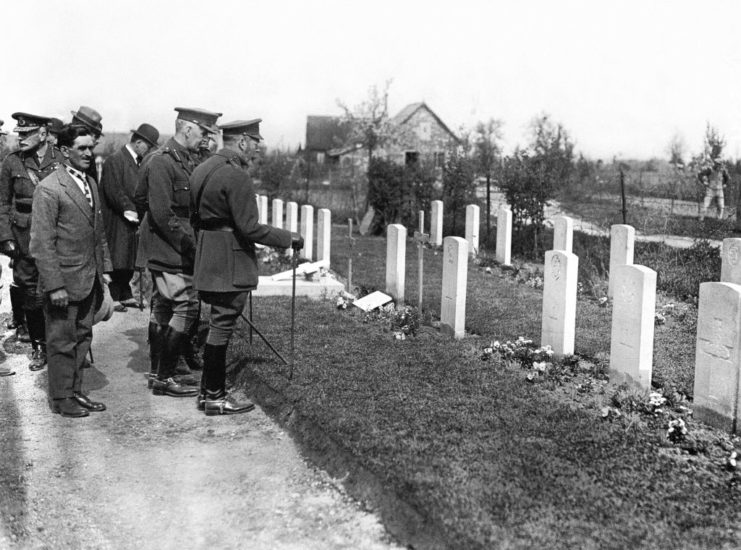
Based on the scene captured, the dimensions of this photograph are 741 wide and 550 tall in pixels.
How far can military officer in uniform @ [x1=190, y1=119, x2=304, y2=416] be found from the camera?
625 cm

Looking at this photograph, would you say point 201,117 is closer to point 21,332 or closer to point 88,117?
point 88,117

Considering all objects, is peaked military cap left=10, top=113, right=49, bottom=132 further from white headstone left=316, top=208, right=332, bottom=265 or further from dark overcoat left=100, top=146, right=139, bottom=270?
white headstone left=316, top=208, right=332, bottom=265

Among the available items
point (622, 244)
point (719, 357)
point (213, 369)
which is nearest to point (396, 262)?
point (622, 244)

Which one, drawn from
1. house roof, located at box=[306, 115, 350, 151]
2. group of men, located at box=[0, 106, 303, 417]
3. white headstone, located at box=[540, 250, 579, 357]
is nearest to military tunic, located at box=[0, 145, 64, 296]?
group of men, located at box=[0, 106, 303, 417]

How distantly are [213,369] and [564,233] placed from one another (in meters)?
8.75

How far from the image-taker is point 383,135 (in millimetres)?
32094

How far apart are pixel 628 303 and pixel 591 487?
7.96 feet

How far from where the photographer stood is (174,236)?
22.9 feet

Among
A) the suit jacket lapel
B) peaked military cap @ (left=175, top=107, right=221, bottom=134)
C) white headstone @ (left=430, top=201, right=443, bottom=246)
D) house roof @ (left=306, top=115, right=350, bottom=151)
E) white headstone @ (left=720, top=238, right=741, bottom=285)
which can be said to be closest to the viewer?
the suit jacket lapel

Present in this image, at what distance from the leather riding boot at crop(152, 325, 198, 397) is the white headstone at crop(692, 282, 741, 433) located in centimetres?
397

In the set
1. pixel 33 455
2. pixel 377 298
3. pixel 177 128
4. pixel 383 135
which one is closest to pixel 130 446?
pixel 33 455

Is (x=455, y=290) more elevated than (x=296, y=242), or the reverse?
(x=296, y=242)

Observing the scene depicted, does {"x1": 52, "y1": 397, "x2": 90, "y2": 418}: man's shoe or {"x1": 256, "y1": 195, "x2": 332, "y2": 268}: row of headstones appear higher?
{"x1": 256, "y1": 195, "x2": 332, "y2": 268}: row of headstones

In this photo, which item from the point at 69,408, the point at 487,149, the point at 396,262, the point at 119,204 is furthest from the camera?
the point at 487,149
